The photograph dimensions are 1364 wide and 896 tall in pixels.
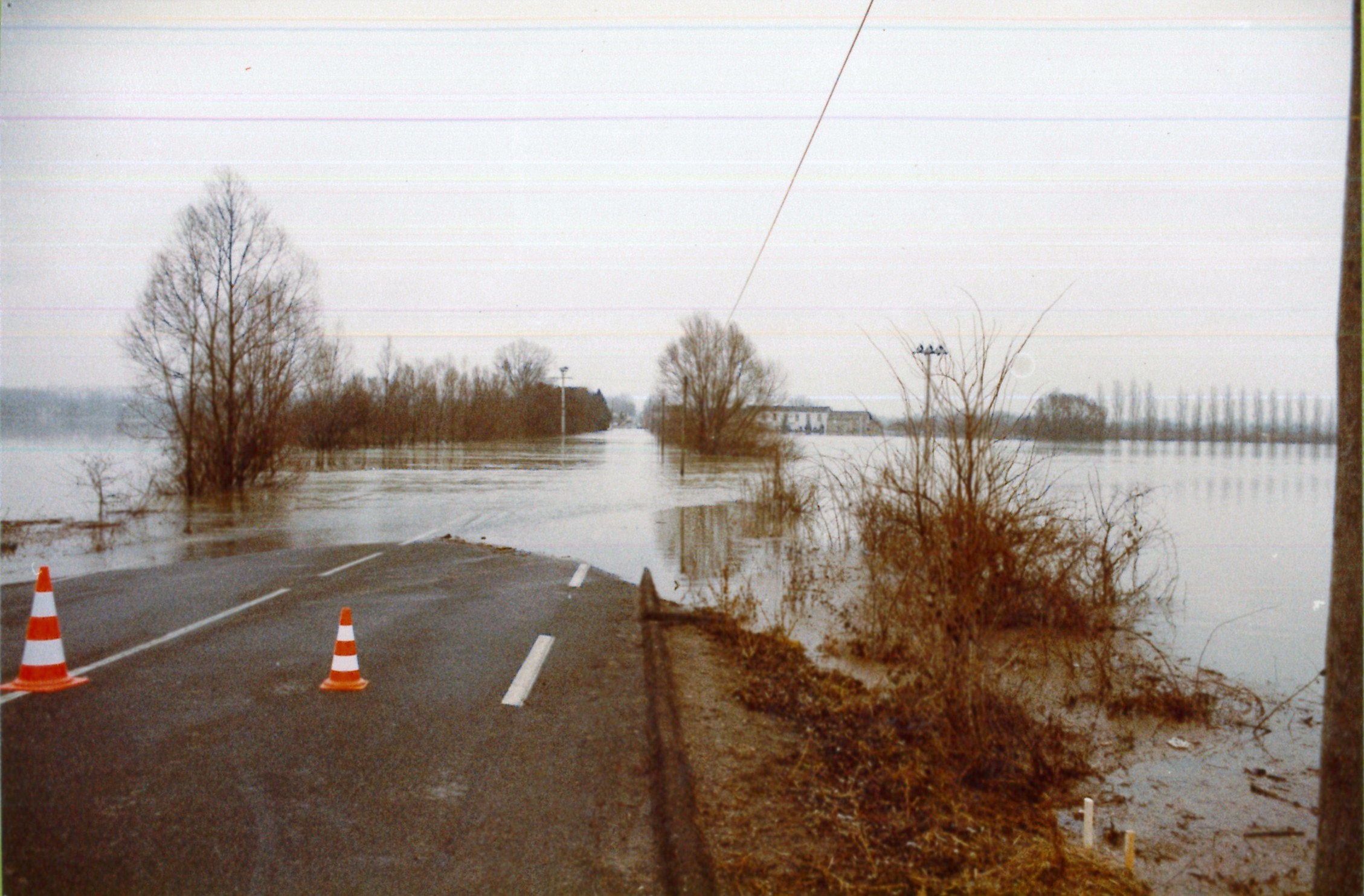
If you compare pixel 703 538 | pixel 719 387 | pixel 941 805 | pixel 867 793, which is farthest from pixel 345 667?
pixel 719 387

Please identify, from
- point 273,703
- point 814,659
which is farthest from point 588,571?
point 273,703

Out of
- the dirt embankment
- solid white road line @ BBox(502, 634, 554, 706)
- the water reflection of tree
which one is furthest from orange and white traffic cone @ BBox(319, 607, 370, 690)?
the water reflection of tree

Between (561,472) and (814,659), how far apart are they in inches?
1189

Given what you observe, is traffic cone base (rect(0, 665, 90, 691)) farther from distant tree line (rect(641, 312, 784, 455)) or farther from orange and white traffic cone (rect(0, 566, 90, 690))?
distant tree line (rect(641, 312, 784, 455))

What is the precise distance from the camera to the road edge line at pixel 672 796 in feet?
11.6

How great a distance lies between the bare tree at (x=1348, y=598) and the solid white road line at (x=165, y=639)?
7.10m

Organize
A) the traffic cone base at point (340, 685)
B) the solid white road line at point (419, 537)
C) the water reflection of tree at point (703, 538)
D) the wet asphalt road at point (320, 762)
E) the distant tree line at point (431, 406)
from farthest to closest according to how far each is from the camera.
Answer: the distant tree line at point (431, 406), the solid white road line at point (419, 537), the water reflection of tree at point (703, 538), the traffic cone base at point (340, 685), the wet asphalt road at point (320, 762)

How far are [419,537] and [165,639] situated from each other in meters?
8.77

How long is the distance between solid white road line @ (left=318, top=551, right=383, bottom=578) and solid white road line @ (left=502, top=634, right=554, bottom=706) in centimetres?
442

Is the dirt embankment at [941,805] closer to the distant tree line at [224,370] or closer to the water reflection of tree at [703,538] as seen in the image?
the water reflection of tree at [703,538]

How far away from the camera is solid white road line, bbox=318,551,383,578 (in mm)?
10672

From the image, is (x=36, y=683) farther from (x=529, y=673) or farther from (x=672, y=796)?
(x=672, y=796)

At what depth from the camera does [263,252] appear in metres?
23.7

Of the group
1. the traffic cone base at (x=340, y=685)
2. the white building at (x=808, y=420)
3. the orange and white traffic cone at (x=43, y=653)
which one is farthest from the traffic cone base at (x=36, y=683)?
the white building at (x=808, y=420)
